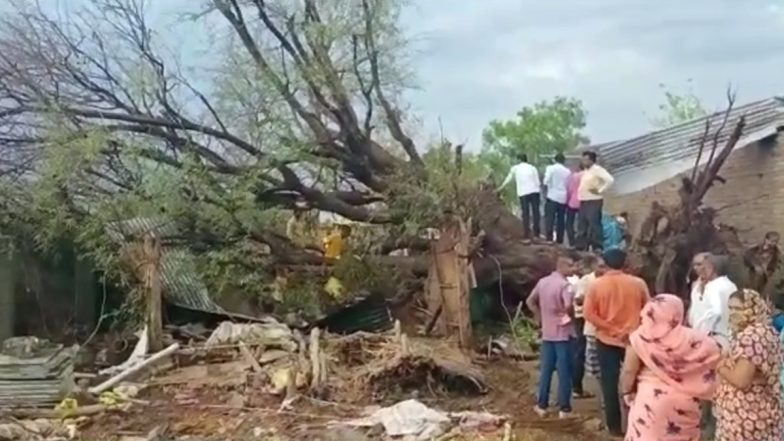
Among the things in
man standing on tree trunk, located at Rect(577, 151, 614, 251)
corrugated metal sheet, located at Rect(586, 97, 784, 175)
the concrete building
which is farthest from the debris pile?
corrugated metal sheet, located at Rect(586, 97, 784, 175)

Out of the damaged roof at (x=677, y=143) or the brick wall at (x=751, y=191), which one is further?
the damaged roof at (x=677, y=143)

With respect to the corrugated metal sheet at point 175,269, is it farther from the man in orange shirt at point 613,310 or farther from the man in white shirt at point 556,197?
the man in orange shirt at point 613,310

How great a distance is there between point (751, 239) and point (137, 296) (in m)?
9.53

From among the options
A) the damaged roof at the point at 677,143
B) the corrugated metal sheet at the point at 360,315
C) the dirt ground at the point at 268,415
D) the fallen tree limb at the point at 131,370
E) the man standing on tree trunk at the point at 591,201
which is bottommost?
the dirt ground at the point at 268,415

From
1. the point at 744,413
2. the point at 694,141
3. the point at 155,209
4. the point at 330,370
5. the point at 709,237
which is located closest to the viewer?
the point at 744,413

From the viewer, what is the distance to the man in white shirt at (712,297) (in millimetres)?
7649

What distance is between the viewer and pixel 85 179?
15.3 metres

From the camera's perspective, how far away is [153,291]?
44.7ft

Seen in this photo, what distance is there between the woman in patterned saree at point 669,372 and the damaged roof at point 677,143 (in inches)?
457

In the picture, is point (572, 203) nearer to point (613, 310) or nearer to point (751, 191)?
point (751, 191)

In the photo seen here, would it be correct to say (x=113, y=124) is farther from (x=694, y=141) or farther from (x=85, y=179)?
(x=694, y=141)

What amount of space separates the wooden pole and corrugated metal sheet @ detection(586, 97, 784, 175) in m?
9.44

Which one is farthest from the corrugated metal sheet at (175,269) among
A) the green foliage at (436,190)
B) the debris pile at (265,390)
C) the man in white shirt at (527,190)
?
the man in white shirt at (527,190)

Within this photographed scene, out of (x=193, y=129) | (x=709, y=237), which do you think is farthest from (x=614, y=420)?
(x=193, y=129)
